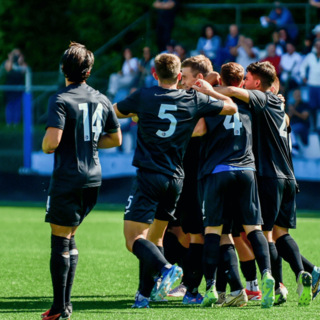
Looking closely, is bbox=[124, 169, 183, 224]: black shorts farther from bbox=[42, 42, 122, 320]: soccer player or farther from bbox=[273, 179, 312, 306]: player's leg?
bbox=[273, 179, 312, 306]: player's leg

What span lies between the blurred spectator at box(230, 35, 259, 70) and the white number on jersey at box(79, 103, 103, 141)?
36.5ft

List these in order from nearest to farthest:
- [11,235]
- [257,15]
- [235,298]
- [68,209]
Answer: [68,209]
[235,298]
[11,235]
[257,15]

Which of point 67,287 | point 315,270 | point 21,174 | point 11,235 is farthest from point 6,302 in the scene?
point 21,174

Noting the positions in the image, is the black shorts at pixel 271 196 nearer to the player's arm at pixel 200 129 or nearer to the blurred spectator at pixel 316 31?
the player's arm at pixel 200 129

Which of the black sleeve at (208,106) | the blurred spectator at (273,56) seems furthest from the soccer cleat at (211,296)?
the blurred spectator at (273,56)

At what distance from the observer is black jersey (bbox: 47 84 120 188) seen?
446 centimetres

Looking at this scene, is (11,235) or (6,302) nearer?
(6,302)

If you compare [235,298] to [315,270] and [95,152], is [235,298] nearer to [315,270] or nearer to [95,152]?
[315,270]

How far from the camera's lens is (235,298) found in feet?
17.6

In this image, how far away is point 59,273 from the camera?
454 cm

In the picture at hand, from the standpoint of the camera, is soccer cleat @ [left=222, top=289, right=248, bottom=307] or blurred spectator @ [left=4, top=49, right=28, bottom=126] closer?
soccer cleat @ [left=222, top=289, right=248, bottom=307]

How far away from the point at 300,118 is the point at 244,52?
7.98 feet

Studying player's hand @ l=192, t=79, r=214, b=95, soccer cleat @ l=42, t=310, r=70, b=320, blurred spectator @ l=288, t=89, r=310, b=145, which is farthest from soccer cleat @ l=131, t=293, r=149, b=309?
blurred spectator @ l=288, t=89, r=310, b=145

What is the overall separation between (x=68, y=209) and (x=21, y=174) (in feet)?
39.0
